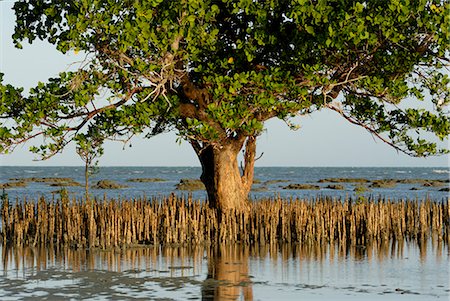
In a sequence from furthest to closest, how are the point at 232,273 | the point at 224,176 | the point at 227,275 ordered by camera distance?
the point at 224,176 < the point at 232,273 < the point at 227,275

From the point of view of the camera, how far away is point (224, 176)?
68.1 feet

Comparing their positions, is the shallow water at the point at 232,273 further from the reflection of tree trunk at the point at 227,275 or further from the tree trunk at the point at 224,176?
the tree trunk at the point at 224,176

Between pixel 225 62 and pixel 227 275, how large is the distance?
549cm

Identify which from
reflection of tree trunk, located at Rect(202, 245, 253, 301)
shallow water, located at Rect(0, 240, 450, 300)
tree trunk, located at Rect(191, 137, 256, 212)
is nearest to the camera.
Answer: reflection of tree trunk, located at Rect(202, 245, 253, 301)

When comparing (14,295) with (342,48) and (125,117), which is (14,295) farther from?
(342,48)

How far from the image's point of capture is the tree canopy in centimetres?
1733

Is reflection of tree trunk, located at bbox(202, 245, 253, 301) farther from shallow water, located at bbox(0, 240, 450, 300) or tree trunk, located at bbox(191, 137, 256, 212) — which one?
tree trunk, located at bbox(191, 137, 256, 212)

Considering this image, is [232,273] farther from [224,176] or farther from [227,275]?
[224,176]

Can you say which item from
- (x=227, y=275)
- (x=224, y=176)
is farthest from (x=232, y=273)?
(x=224, y=176)

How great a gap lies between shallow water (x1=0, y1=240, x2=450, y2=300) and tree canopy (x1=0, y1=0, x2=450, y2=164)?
108 inches

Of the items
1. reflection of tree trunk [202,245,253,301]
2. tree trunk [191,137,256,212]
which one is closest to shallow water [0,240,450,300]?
reflection of tree trunk [202,245,253,301]

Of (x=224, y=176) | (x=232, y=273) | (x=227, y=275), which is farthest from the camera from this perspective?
(x=224, y=176)

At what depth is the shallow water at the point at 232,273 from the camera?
13.0m

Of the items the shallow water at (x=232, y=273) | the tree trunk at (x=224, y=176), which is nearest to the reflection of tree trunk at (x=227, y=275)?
the shallow water at (x=232, y=273)
